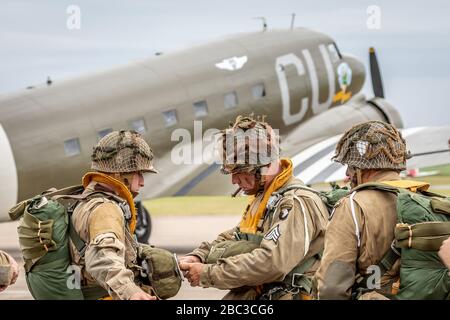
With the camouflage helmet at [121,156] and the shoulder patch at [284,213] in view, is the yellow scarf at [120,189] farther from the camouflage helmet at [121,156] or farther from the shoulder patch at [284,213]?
the shoulder patch at [284,213]

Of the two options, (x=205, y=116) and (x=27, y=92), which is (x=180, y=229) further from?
(x=27, y=92)

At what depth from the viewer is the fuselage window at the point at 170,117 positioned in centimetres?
1695

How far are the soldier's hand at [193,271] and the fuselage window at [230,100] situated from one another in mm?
12436

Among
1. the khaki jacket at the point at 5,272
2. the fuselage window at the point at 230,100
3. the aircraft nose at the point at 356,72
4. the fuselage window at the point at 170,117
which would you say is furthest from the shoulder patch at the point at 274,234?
the aircraft nose at the point at 356,72

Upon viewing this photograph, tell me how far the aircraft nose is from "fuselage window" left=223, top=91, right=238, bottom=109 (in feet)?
13.4

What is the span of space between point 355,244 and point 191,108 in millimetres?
12814

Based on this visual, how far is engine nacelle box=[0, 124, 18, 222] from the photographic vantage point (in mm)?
15031

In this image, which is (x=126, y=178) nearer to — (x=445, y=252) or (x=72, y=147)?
(x=445, y=252)

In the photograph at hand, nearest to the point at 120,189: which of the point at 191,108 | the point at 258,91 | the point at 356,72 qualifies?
the point at 191,108

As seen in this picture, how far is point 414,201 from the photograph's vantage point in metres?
4.60

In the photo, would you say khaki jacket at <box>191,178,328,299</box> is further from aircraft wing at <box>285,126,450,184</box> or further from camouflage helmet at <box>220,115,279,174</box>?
aircraft wing at <box>285,126,450,184</box>

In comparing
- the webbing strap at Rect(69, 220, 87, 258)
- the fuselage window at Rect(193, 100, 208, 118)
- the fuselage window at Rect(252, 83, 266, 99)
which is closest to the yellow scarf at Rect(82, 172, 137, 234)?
the webbing strap at Rect(69, 220, 87, 258)
